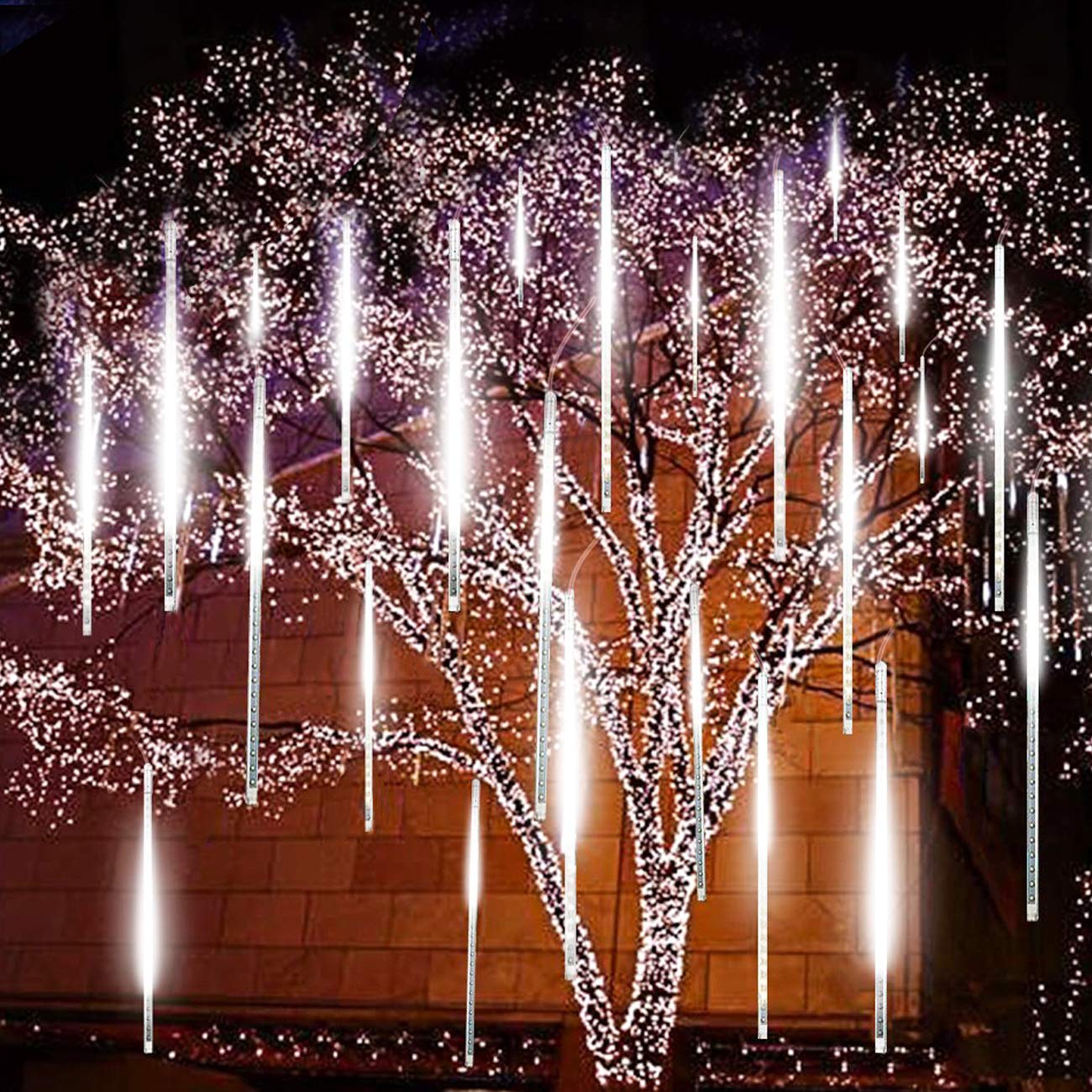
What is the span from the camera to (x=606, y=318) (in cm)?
1405

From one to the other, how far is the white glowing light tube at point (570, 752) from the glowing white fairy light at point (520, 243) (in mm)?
2569

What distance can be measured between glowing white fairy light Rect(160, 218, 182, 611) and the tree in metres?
0.14

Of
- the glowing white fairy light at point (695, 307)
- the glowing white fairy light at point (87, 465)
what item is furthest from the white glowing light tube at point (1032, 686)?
the glowing white fairy light at point (87, 465)

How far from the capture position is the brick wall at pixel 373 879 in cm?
1419

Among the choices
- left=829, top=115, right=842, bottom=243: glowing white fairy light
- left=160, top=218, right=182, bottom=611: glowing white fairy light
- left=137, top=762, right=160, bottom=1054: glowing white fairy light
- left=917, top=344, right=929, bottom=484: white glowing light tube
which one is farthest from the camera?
left=160, top=218, right=182, bottom=611: glowing white fairy light

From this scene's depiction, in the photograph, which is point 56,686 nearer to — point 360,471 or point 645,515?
point 360,471

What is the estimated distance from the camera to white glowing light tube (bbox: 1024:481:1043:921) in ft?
49.4

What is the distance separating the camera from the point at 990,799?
54.4 ft

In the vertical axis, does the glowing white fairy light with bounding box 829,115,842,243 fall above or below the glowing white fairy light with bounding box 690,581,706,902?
above

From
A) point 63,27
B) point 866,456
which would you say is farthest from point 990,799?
point 63,27

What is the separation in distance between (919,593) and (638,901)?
10.9 ft

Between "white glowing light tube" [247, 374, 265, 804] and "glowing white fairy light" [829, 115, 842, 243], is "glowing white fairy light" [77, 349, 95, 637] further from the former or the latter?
"glowing white fairy light" [829, 115, 842, 243]

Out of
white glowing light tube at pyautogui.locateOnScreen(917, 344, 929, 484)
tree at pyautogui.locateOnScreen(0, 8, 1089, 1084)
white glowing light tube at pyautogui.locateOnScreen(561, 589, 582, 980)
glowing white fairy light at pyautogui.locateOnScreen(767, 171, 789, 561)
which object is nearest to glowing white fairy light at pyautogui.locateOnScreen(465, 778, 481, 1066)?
tree at pyautogui.locateOnScreen(0, 8, 1089, 1084)

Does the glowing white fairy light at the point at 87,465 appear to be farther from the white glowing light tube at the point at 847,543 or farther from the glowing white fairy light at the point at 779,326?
the white glowing light tube at the point at 847,543
